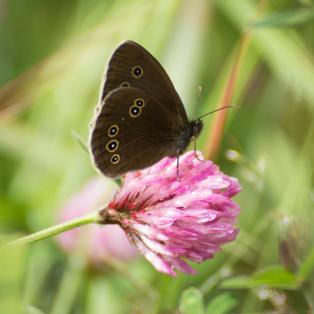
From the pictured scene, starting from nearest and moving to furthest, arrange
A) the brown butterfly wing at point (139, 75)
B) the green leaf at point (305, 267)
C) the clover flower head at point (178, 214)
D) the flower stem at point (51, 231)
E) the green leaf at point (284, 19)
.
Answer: the flower stem at point (51, 231)
the clover flower head at point (178, 214)
the brown butterfly wing at point (139, 75)
the green leaf at point (305, 267)
the green leaf at point (284, 19)

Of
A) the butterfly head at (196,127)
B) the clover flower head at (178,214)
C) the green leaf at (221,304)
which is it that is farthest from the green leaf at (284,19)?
the green leaf at (221,304)

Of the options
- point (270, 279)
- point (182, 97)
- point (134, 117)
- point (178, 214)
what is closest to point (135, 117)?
point (134, 117)

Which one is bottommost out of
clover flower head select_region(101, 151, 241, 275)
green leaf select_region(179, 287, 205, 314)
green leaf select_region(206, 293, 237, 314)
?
green leaf select_region(206, 293, 237, 314)

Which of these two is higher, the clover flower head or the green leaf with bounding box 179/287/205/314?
the clover flower head

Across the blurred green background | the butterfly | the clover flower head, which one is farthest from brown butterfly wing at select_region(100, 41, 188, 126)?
the blurred green background

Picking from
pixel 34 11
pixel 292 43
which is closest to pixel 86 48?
pixel 34 11

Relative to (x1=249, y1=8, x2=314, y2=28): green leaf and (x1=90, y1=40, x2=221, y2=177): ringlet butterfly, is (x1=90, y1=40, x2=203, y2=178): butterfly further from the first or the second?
(x1=249, y1=8, x2=314, y2=28): green leaf

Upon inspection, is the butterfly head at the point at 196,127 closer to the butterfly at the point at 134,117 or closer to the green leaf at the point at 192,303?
the butterfly at the point at 134,117

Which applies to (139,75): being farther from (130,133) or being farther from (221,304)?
(221,304)
